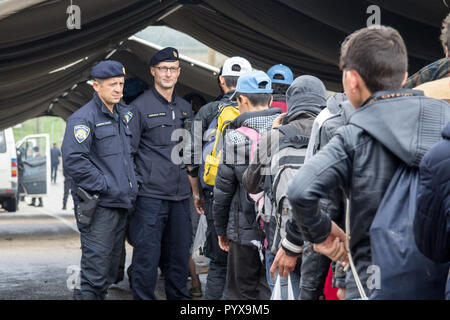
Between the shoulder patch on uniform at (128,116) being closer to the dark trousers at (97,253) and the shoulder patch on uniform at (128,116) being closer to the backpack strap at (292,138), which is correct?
the dark trousers at (97,253)

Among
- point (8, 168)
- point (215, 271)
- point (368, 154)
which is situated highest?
point (368, 154)

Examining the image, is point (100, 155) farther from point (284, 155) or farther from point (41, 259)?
point (41, 259)

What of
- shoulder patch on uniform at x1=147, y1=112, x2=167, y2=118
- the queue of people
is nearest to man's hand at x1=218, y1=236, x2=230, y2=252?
the queue of people

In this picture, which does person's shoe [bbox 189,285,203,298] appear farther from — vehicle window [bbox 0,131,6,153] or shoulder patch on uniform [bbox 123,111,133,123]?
vehicle window [bbox 0,131,6,153]

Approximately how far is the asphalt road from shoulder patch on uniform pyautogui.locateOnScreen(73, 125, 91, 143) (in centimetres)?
116

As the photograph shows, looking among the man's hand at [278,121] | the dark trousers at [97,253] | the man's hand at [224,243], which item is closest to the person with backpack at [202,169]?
the man's hand at [224,243]

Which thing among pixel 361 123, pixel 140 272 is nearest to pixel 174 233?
pixel 140 272

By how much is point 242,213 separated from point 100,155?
1.36 metres

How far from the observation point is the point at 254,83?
4922 mm

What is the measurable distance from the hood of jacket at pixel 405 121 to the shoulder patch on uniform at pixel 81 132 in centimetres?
328

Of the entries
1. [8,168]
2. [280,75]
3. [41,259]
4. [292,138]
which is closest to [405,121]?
[292,138]

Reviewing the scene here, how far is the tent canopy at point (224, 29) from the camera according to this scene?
6133 mm

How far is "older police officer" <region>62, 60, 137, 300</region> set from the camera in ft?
17.9

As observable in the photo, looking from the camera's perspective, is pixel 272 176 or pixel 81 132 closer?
pixel 272 176
